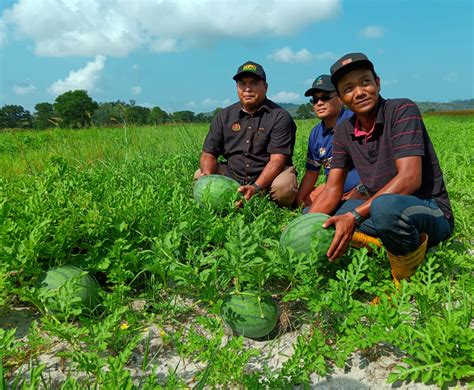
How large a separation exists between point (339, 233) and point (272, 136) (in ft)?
6.68

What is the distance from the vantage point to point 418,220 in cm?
241

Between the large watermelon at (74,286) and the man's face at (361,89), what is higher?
the man's face at (361,89)

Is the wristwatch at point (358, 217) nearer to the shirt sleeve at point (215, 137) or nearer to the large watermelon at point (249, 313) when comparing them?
Answer: the large watermelon at point (249, 313)

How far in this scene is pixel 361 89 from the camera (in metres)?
2.68

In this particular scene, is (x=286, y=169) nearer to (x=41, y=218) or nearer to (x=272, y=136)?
(x=272, y=136)

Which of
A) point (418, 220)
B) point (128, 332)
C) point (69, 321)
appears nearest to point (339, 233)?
point (418, 220)

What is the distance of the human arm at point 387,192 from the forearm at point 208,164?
2.16 m

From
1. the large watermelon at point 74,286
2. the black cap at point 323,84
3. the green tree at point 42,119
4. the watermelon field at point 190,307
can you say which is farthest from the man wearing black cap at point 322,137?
the green tree at point 42,119

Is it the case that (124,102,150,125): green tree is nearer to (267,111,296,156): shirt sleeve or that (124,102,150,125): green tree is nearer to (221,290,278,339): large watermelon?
(267,111,296,156): shirt sleeve

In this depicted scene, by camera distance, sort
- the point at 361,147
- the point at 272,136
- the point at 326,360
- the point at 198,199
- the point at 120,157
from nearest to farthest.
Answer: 1. the point at 326,360
2. the point at 361,147
3. the point at 198,199
4. the point at 272,136
5. the point at 120,157

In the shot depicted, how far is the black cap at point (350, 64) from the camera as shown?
2.61 metres

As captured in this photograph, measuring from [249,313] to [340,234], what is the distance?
73 centimetres

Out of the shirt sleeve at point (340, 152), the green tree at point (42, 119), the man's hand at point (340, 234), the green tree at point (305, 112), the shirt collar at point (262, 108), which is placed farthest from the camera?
the green tree at point (305, 112)

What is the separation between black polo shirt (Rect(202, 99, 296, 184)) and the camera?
4273mm
